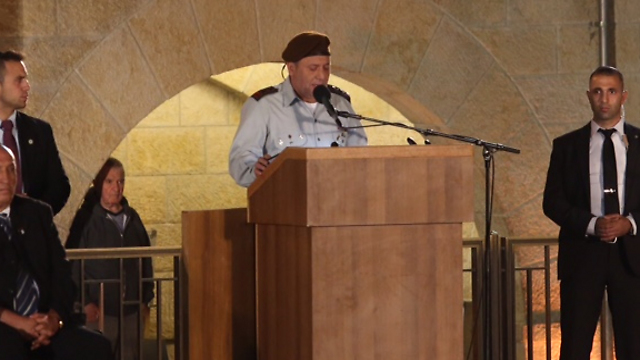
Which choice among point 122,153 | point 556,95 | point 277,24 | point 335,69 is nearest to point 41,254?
point 277,24

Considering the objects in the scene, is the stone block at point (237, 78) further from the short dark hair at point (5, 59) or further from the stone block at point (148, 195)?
the short dark hair at point (5, 59)

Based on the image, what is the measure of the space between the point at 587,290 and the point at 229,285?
1.66 metres

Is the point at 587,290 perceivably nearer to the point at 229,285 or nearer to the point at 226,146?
the point at 229,285

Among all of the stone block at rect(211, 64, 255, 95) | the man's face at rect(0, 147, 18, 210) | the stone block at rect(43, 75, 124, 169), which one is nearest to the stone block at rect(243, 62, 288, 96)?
the stone block at rect(211, 64, 255, 95)

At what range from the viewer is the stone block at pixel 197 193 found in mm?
9430

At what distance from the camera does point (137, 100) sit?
727cm

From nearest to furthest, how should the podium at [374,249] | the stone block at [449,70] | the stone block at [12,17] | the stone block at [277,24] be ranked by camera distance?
the podium at [374,249] → the stone block at [12,17] → the stone block at [277,24] → the stone block at [449,70]

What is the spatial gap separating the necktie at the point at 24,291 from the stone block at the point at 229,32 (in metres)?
2.55

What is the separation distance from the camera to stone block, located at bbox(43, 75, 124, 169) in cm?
711

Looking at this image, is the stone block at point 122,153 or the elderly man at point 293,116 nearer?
the elderly man at point 293,116

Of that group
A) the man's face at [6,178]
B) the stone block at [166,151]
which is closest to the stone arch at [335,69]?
the stone block at [166,151]

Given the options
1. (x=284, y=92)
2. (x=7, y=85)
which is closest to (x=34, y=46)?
(x=7, y=85)

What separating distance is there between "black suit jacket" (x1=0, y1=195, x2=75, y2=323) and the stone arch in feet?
6.56

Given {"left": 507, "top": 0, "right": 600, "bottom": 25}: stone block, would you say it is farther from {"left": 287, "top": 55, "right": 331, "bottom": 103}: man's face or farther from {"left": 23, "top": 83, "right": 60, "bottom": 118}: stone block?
{"left": 287, "top": 55, "right": 331, "bottom": 103}: man's face
